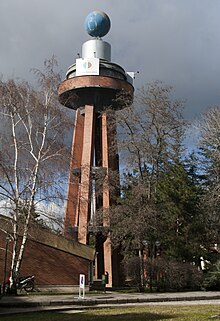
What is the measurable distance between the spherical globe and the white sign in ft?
11.0

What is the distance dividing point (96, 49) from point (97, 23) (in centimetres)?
235

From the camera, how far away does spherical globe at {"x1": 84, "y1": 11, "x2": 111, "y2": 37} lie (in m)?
40.1

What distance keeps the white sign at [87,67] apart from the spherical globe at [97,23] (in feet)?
11.0

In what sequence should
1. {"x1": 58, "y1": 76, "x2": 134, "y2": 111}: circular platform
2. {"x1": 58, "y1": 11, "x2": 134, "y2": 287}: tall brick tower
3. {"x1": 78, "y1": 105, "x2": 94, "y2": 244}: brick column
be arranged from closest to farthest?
{"x1": 78, "y1": 105, "x2": 94, "y2": 244}: brick column < {"x1": 58, "y1": 11, "x2": 134, "y2": 287}: tall brick tower < {"x1": 58, "y1": 76, "x2": 134, "y2": 111}: circular platform

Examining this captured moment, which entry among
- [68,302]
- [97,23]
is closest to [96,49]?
[97,23]

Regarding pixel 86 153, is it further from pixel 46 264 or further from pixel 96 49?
pixel 46 264

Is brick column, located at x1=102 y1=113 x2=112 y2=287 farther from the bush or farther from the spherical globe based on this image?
the spherical globe

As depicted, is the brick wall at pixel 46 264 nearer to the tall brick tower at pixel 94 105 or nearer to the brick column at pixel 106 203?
the brick column at pixel 106 203

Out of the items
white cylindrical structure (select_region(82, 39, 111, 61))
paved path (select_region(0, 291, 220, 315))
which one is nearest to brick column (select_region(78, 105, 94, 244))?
white cylindrical structure (select_region(82, 39, 111, 61))

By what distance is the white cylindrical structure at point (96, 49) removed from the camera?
134 ft

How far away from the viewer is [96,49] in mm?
40969

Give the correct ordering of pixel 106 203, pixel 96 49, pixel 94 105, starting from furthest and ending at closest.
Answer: pixel 96 49, pixel 94 105, pixel 106 203

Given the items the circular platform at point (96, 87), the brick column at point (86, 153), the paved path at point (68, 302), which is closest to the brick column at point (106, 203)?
the brick column at point (86, 153)

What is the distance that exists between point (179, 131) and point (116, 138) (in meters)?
4.19
